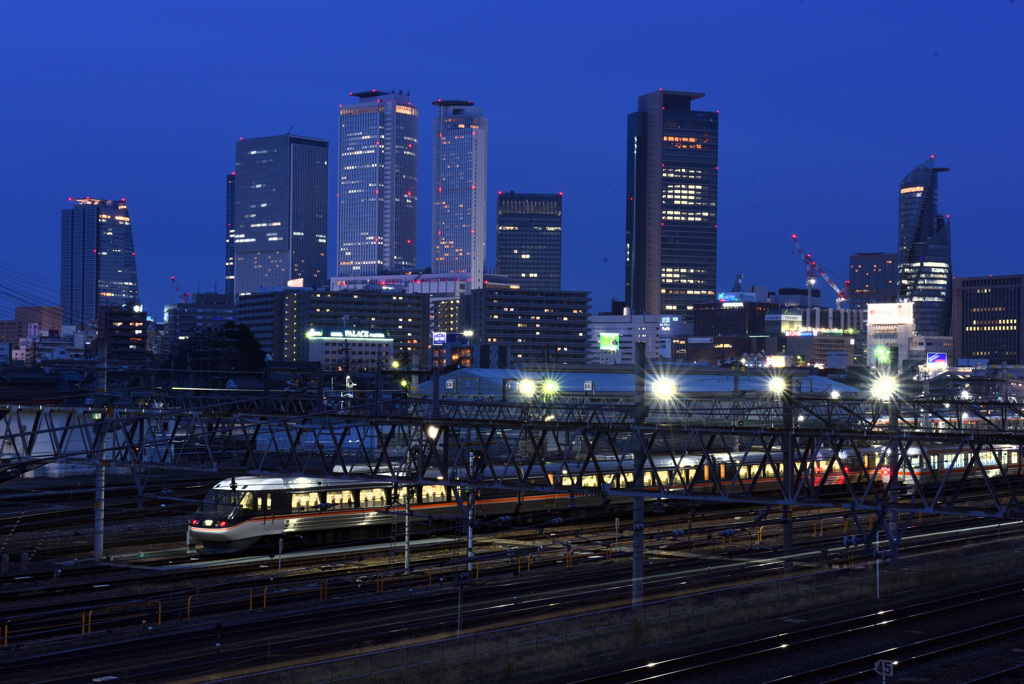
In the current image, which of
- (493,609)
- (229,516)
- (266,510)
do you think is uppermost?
(266,510)

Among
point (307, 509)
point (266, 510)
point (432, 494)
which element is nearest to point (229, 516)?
point (266, 510)

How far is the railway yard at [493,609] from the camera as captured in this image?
23.4 meters

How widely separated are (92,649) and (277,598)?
6.76 meters

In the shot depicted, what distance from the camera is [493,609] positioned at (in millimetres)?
29453

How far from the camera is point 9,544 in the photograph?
38656 mm

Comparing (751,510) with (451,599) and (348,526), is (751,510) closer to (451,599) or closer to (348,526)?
(348,526)

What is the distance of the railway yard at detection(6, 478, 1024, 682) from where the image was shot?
76.8 feet

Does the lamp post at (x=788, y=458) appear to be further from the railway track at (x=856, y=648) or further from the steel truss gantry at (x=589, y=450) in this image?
the railway track at (x=856, y=648)

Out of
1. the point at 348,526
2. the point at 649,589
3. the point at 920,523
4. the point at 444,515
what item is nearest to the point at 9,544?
the point at 348,526

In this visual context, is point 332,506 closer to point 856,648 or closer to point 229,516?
point 229,516

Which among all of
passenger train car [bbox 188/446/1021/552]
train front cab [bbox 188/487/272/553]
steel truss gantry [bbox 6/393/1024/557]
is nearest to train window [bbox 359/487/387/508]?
passenger train car [bbox 188/446/1021/552]

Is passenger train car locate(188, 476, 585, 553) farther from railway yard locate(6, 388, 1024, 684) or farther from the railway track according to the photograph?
the railway track

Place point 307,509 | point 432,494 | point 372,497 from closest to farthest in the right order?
1. point 307,509
2. point 372,497
3. point 432,494

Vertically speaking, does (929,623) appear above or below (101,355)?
below
